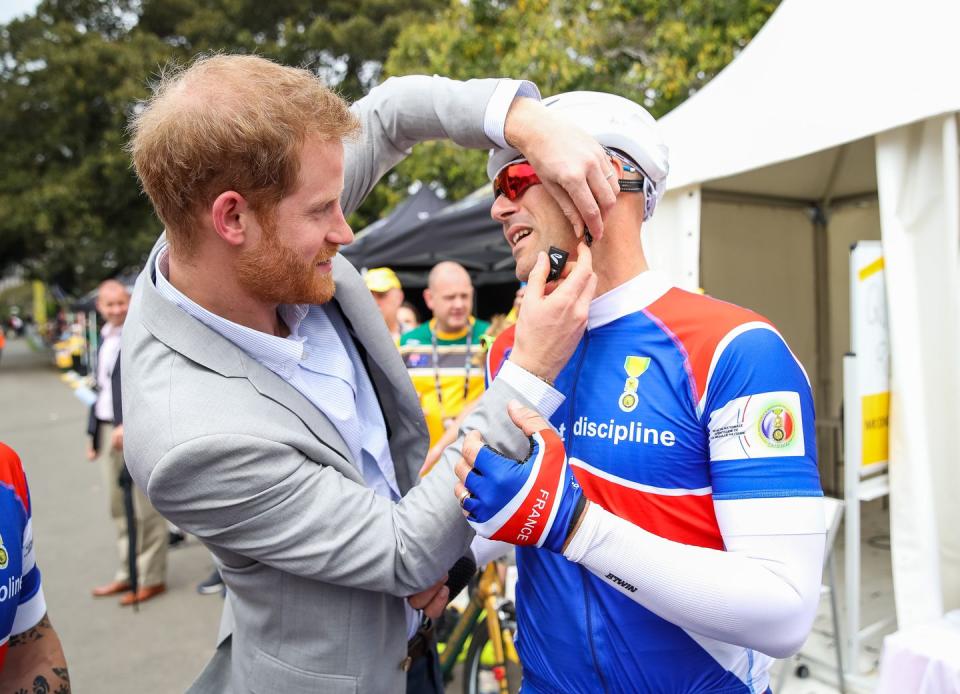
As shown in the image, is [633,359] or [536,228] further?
[536,228]

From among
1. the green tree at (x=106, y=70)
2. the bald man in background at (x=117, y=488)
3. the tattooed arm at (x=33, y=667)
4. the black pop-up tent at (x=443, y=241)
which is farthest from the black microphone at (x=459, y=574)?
the green tree at (x=106, y=70)

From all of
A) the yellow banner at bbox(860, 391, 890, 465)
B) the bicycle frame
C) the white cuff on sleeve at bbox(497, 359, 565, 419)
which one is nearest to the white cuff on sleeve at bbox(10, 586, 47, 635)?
the white cuff on sleeve at bbox(497, 359, 565, 419)

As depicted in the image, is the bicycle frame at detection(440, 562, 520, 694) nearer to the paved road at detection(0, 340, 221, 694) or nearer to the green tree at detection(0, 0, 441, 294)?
the paved road at detection(0, 340, 221, 694)

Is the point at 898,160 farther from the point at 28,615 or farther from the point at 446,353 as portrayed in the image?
the point at 28,615

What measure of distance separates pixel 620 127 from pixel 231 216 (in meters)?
0.81

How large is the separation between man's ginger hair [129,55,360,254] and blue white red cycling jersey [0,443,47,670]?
79 centimetres

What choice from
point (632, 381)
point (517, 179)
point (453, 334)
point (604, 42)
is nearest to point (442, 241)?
point (453, 334)

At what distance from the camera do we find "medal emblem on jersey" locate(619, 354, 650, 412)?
1370 mm

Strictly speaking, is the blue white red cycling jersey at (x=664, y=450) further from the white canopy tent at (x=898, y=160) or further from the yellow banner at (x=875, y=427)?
the white canopy tent at (x=898, y=160)

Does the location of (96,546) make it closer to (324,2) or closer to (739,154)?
(739,154)

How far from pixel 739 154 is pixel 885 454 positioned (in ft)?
5.95

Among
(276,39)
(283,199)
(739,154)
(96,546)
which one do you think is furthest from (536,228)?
(276,39)

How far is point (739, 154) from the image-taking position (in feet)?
13.0

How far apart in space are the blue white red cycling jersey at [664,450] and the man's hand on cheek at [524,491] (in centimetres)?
24
